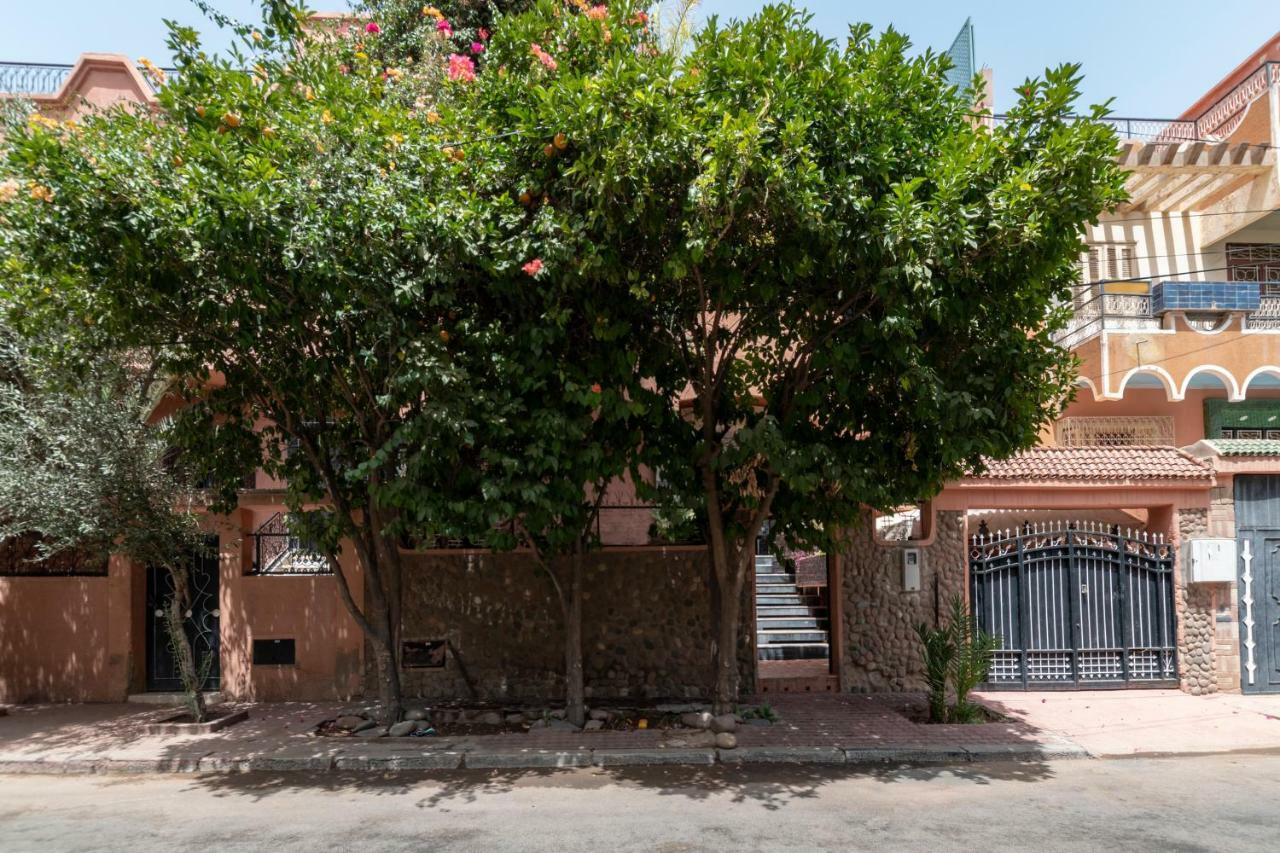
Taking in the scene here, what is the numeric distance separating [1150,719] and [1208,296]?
372 inches

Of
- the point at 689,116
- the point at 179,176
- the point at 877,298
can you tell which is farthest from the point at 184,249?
the point at 877,298

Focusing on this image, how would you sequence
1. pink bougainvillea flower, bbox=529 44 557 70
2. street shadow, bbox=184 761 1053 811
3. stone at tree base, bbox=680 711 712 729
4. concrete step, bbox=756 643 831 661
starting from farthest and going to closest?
concrete step, bbox=756 643 831 661, stone at tree base, bbox=680 711 712 729, pink bougainvillea flower, bbox=529 44 557 70, street shadow, bbox=184 761 1053 811

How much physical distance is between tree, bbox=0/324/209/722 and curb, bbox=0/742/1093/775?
1.58 metres

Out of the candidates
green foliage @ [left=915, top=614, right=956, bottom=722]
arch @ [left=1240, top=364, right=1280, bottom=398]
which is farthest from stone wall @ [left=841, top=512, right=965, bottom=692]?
arch @ [left=1240, top=364, right=1280, bottom=398]

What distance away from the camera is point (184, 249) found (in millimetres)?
7633

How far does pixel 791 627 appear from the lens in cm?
1391

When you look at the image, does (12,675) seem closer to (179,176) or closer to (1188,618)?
(179,176)

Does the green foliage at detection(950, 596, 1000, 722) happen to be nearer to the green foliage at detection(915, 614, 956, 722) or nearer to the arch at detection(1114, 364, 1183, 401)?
A: the green foliage at detection(915, 614, 956, 722)

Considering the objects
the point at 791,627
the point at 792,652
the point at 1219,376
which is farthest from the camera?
the point at 1219,376

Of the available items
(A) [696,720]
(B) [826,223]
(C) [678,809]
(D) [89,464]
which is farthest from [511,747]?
(B) [826,223]

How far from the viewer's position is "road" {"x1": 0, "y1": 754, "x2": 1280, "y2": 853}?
21.1 ft

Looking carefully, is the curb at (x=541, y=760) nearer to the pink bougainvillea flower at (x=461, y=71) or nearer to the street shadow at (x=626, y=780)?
the street shadow at (x=626, y=780)

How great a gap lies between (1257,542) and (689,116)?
31.3 ft

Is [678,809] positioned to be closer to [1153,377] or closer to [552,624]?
[552,624]
